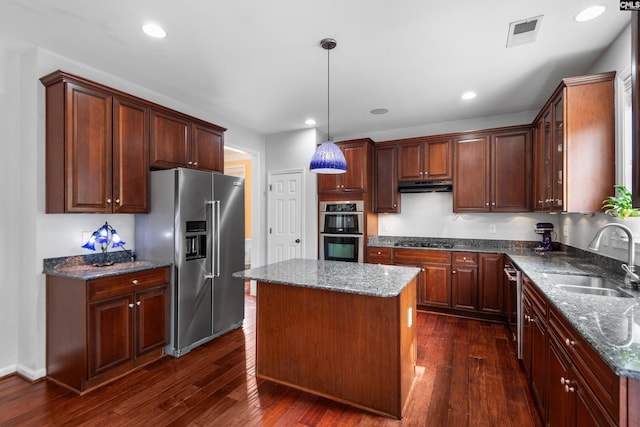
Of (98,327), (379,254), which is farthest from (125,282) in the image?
(379,254)

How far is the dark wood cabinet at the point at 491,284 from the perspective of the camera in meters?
3.82

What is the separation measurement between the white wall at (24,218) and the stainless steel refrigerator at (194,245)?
30.7 inches

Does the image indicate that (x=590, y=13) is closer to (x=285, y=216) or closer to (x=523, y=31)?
(x=523, y=31)

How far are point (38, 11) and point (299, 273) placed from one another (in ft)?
8.53

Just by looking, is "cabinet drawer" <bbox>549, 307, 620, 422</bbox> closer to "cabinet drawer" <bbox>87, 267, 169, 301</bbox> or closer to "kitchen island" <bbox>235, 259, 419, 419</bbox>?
"kitchen island" <bbox>235, 259, 419, 419</bbox>

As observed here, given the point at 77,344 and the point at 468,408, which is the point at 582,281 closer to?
the point at 468,408

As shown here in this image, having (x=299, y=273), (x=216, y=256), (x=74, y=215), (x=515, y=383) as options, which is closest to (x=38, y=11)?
(x=74, y=215)

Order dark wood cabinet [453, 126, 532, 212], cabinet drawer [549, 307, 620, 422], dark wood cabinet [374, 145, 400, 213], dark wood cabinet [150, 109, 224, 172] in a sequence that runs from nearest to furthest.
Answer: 1. cabinet drawer [549, 307, 620, 422]
2. dark wood cabinet [150, 109, 224, 172]
3. dark wood cabinet [453, 126, 532, 212]
4. dark wood cabinet [374, 145, 400, 213]

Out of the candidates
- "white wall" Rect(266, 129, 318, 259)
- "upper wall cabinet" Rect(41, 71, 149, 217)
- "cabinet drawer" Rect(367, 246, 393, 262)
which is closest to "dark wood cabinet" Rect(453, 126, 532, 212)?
"cabinet drawer" Rect(367, 246, 393, 262)

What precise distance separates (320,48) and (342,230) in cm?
264

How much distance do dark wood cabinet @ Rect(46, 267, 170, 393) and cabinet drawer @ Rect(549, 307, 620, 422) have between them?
3064mm

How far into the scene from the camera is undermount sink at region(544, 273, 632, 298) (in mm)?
2001

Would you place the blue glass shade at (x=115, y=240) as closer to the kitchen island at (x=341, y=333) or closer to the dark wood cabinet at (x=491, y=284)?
the kitchen island at (x=341, y=333)

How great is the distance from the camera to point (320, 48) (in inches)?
102
